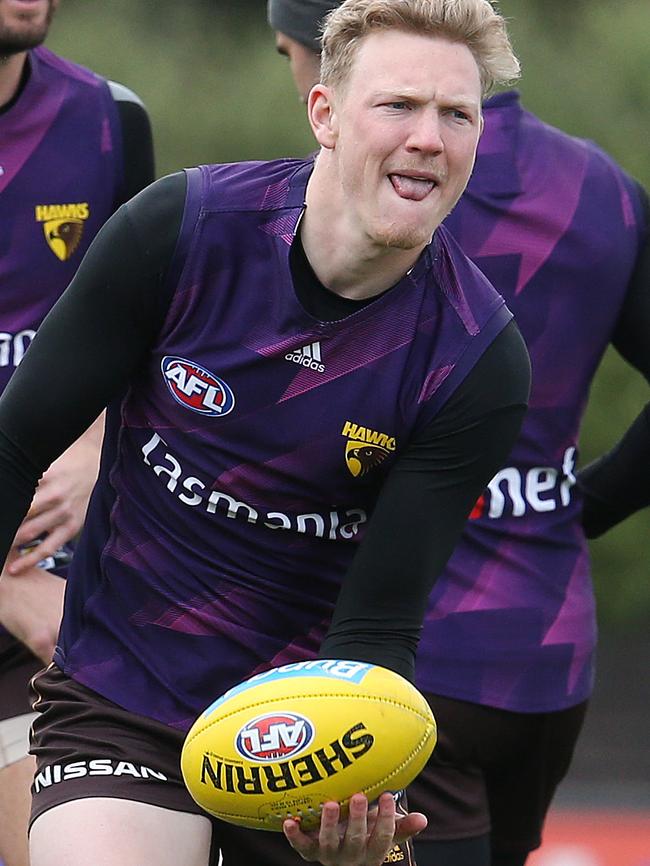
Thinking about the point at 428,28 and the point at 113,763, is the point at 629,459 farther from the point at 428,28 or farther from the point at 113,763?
the point at 113,763

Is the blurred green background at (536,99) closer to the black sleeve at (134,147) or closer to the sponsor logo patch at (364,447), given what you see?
the black sleeve at (134,147)

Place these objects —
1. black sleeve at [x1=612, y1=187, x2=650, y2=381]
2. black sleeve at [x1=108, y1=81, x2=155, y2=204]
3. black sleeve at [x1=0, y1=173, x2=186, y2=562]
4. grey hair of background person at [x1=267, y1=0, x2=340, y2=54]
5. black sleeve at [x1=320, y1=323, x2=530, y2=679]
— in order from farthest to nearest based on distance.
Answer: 1. black sleeve at [x1=108, y1=81, x2=155, y2=204]
2. grey hair of background person at [x1=267, y1=0, x2=340, y2=54]
3. black sleeve at [x1=612, y1=187, x2=650, y2=381]
4. black sleeve at [x1=320, y1=323, x2=530, y2=679]
5. black sleeve at [x1=0, y1=173, x2=186, y2=562]

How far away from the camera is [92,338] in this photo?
3.04 meters

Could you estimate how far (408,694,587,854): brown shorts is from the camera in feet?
12.9

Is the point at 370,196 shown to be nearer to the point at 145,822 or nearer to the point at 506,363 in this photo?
the point at 506,363

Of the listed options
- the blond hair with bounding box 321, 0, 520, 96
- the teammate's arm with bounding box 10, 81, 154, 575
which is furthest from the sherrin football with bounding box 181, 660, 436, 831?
the teammate's arm with bounding box 10, 81, 154, 575

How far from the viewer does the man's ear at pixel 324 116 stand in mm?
3176

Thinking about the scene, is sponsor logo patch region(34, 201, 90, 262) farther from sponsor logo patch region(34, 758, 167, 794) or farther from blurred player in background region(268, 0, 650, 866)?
sponsor logo patch region(34, 758, 167, 794)

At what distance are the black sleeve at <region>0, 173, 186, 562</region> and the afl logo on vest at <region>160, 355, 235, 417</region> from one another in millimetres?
76

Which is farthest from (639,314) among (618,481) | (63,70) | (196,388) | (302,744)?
(302,744)

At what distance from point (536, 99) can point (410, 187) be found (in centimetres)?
642

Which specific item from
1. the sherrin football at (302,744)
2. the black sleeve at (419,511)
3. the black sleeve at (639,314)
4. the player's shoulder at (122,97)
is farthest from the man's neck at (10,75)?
the sherrin football at (302,744)

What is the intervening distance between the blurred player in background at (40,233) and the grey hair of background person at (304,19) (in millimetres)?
429

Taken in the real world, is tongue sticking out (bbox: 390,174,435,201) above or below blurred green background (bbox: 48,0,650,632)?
above
